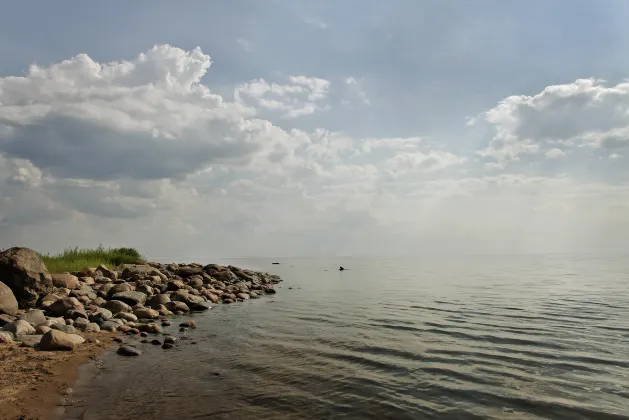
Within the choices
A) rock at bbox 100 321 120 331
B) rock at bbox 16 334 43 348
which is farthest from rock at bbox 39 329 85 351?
rock at bbox 100 321 120 331

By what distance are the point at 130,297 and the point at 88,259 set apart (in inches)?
602

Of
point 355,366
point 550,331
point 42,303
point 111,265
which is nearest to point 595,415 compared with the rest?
point 355,366

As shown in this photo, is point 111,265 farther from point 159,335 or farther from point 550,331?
point 550,331

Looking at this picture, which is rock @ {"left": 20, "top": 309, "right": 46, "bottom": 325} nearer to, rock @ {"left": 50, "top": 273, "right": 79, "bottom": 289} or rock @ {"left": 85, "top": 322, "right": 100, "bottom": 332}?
rock @ {"left": 85, "top": 322, "right": 100, "bottom": 332}

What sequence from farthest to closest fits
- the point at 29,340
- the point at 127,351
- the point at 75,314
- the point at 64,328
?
the point at 75,314
the point at 64,328
the point at 127,351
the point at 29,340

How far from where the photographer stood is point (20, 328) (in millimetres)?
11672

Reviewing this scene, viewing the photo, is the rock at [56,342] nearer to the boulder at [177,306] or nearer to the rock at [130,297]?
the rock at [130,297]

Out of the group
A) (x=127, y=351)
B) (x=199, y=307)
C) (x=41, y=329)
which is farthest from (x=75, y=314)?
(x=199, y=307)

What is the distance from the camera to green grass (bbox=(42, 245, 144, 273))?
25.3m

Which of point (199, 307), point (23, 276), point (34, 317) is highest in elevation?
point (23, 276)

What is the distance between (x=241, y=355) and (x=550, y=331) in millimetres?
10231

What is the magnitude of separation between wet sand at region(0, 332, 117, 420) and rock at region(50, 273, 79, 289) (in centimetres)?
895

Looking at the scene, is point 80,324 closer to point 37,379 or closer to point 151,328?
point 151,328

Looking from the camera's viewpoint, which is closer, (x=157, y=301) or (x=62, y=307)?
(x=62, y=307)
